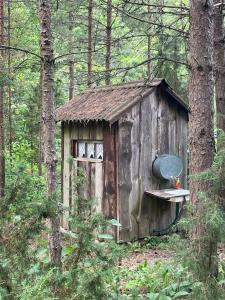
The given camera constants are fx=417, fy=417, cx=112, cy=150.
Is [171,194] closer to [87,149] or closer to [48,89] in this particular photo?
[87,149]

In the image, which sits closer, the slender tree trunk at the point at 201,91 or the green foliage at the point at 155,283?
the slender tree trunk at the point at 201,91

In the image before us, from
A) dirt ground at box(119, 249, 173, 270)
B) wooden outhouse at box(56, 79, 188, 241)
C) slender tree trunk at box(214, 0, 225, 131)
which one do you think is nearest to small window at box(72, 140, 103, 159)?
wooden outhouse at box(56, 79, 188, 241)

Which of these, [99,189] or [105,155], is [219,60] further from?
[99,189]

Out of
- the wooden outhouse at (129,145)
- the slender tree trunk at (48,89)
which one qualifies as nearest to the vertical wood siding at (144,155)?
the wooden outhouse at (129,145)

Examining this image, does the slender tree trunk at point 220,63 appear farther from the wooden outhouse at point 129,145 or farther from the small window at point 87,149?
the small window at point 87,149

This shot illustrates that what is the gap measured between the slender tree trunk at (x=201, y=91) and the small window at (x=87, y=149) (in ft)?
16.1

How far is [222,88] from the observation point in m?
8.05

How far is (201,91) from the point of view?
4453 millimetres

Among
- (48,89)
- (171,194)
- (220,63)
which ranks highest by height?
(220,63)

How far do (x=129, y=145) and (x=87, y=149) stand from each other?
119 cm

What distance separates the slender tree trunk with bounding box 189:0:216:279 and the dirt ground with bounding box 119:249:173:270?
Result: 367 cm

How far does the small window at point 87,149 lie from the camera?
9.35 meters

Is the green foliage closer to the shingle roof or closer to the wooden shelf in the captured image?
the wooden shelf

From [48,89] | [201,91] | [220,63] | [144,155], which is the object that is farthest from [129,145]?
[201,91]
